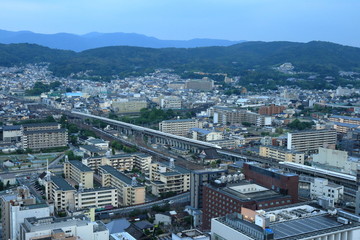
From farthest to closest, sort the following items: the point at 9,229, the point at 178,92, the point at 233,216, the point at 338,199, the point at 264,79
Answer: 1. the point at 264,79
2. the point at 178,92
3. the point at 338,199
4. the point at 9,229
5. the point at 233,216

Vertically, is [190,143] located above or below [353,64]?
below

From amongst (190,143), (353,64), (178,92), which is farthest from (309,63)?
(190,143)

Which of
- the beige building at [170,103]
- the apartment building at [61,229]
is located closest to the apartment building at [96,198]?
the apartment building at [61,229]

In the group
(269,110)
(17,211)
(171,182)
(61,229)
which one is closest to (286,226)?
(61,229)

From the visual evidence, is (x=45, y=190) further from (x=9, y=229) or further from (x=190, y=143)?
(x=190, y=143)

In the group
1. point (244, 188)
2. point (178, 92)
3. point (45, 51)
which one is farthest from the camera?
point (45, 51)

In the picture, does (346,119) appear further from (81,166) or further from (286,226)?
(286,226)
